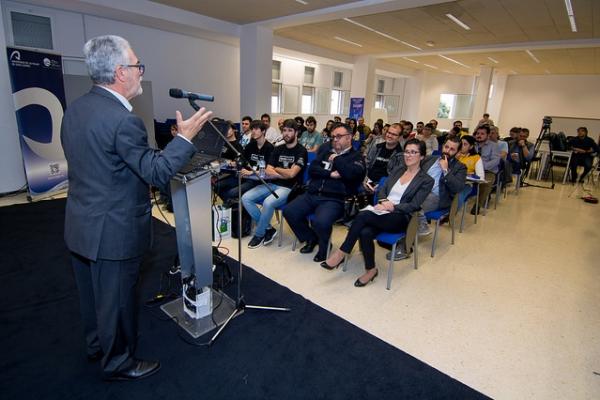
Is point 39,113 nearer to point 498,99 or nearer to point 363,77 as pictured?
point 363,77

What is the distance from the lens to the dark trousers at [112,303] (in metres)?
1.46

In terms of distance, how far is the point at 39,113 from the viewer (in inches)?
179

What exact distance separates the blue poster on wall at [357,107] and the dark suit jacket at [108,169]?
9.57 metres

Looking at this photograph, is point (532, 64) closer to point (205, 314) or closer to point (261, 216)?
point (261, 216)

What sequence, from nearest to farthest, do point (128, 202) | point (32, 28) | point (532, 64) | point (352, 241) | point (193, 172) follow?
point (128, 202)
point (193, 172)
point (352, 241)
point (32, 28)
point (532, 64)

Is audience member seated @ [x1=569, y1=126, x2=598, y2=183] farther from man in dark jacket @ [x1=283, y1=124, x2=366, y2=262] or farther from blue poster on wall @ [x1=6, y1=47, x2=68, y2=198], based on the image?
blue poster on wall @ [x1=6, y1=47, x2=68, y2=198]

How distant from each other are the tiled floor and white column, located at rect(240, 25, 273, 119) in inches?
162

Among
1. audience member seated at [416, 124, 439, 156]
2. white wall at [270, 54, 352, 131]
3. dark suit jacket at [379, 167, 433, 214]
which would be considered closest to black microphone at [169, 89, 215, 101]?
dark suit jacket at [379, 167, 433, 214]

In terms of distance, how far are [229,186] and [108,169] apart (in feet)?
9.12

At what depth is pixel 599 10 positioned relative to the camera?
5.30 metres

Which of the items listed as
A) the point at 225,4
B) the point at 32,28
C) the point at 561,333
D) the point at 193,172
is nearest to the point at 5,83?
the point at 32,28

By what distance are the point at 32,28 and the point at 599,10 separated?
907cm

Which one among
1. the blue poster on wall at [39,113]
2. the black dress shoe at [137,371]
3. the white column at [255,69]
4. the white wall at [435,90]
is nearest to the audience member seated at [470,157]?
the black dress shoe at [137,371]

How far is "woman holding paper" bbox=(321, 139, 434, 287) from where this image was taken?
2.76 meters
